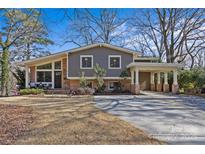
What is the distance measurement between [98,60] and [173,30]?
438 inches

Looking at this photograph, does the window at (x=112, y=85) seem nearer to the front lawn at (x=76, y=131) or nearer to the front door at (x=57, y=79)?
the front door at (x=57, y=79)

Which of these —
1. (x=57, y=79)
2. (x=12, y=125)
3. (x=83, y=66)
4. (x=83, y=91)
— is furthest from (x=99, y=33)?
(x=12, y=125)

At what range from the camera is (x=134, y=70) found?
18.2 meters

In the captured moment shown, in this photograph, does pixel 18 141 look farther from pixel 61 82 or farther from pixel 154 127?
pixel 61 82

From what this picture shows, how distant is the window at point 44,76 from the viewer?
20.3 metres

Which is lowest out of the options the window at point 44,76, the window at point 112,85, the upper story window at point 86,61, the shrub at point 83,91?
the shrub at point 83,91

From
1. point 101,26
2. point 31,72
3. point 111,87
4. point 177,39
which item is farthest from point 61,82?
point 177,39

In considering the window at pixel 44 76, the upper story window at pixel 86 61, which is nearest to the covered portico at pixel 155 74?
the upper story window at pixel 86 61

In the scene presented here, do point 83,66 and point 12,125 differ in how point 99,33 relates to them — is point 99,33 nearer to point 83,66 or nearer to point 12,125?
point 83,66

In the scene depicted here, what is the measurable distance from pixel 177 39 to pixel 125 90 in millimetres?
11490

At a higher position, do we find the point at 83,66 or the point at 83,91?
the point at 83,66

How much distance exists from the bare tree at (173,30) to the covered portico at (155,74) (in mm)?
6236

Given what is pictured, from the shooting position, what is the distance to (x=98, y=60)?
19.5m
